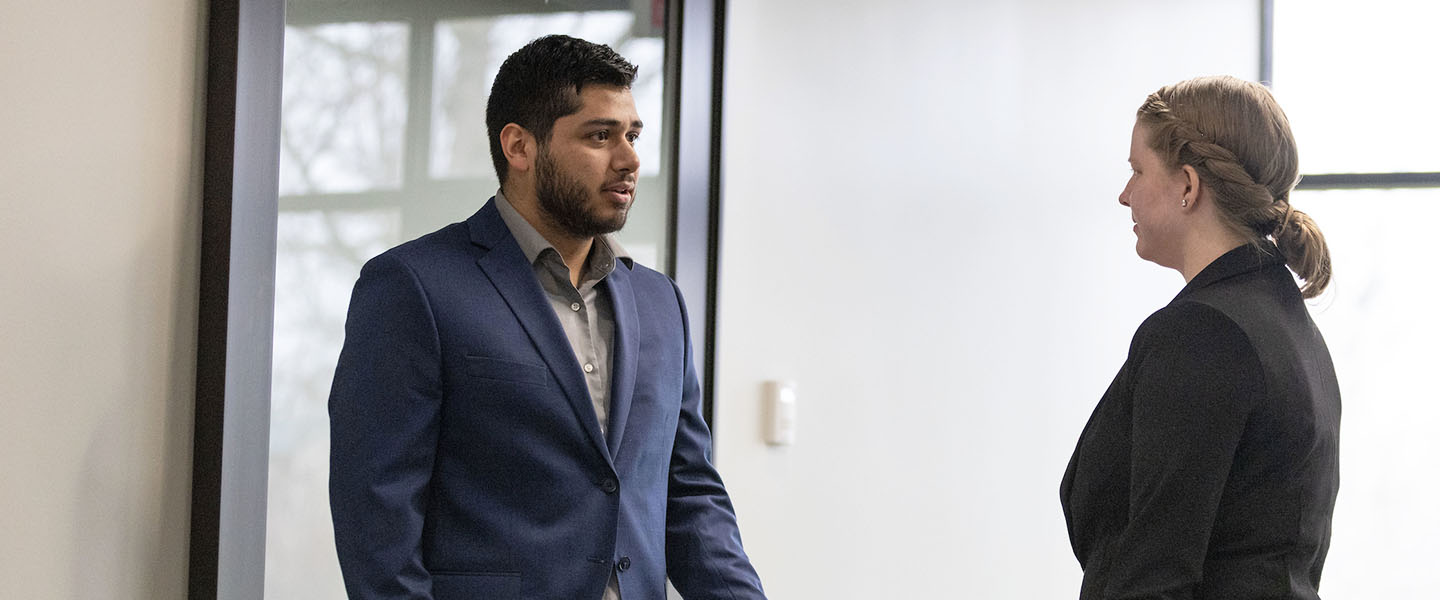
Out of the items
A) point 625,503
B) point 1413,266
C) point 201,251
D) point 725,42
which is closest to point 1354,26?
point 1413,266

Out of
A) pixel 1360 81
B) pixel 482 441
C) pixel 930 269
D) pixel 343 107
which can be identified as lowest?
pixel 482 441

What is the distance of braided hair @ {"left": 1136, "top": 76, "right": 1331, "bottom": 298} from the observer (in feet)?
4.87

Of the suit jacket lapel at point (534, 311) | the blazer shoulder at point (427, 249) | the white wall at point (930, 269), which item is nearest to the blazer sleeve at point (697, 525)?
the suit jacket lapel at point (534, 311)

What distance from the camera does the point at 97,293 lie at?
1.55 m

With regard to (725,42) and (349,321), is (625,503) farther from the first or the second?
(725,42)

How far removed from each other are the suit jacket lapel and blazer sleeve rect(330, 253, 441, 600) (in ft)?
0.40

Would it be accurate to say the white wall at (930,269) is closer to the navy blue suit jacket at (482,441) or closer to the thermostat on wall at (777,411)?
the thermostat on wall at (777,411)

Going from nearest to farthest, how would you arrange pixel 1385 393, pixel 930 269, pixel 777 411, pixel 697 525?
pixel 697 525 < pixel 777 411 < pixel 930 269 < pixel 1385 393

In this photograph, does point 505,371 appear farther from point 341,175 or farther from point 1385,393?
point 1385,393

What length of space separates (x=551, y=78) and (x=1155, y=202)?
747mm

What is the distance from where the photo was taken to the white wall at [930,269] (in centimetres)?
296

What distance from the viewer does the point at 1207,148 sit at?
1495 mm

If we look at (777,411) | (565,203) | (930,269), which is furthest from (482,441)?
(930,269)

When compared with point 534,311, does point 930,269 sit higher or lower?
higher
